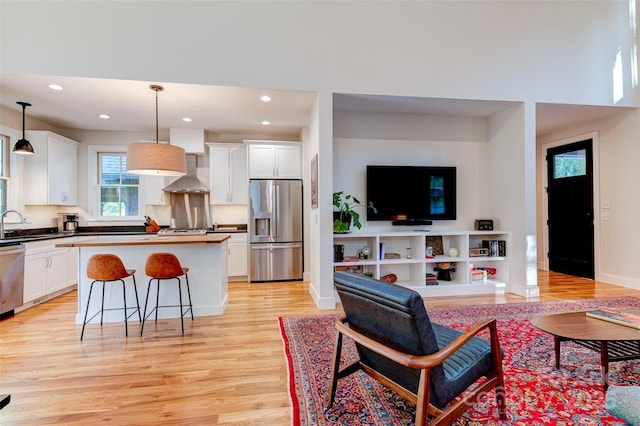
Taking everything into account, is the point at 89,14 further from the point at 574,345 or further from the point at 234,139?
the point at 574,345

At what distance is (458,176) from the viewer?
487cm

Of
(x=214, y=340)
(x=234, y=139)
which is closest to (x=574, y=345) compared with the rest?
(x=214, y=340)

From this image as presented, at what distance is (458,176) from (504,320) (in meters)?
2.39

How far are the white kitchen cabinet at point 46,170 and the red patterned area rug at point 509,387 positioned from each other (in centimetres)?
448

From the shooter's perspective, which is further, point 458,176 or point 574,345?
point 458,176

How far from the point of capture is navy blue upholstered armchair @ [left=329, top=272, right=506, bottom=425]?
134cm

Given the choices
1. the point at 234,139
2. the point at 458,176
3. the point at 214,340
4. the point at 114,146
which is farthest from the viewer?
the point at 234,139

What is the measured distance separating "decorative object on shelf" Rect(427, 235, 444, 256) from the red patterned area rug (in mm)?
1663

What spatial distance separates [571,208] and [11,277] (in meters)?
8.21

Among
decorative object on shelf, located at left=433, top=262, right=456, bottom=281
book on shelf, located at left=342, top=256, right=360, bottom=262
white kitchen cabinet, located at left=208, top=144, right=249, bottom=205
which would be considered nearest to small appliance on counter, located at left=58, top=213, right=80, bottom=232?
white kitchen cabinet, located at left=208, top=144, right=249, bottom=205

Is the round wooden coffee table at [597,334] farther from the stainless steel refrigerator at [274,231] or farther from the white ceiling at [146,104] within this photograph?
the stainless steel refrigerator at [274,231]

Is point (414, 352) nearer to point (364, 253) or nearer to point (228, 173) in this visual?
point (364, 253)

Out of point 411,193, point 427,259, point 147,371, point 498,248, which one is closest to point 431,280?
point 427,259

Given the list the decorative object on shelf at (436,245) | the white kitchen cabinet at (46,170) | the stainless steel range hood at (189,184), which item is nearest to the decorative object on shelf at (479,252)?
the decorative object on shelf at (436,245)
